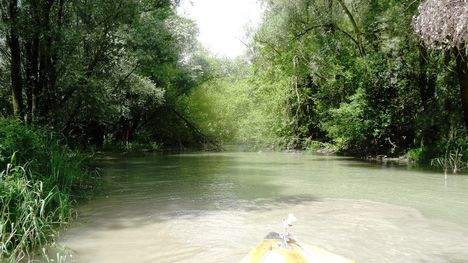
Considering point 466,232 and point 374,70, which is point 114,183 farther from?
point 374,70

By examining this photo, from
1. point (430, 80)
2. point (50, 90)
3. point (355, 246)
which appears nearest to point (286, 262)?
point (355, 246)

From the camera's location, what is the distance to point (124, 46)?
14477 mm

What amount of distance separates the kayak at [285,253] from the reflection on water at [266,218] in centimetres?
188

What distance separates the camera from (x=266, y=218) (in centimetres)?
748

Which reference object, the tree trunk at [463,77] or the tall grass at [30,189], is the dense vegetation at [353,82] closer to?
the tree trunk at [463,77]

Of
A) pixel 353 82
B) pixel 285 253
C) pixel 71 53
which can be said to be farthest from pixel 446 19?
pixel 353 82

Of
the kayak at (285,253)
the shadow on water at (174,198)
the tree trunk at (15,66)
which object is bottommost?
the shadow on water at (174,198)

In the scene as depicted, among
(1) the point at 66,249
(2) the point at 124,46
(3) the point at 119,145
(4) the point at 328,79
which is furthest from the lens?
(3) the point at 119,145

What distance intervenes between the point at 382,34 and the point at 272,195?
11735 mm

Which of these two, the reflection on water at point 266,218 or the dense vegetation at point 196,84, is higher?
the dense vegetation at point 196,84

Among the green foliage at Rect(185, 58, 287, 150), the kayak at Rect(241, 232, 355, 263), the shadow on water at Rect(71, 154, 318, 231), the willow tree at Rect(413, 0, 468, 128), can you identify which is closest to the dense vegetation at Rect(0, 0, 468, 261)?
the willow tree at Rect(413, 0, 468, 128)

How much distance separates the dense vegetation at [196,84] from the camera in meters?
7.66

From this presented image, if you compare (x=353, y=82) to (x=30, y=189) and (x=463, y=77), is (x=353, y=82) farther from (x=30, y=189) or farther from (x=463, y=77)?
(x=30, y=189)

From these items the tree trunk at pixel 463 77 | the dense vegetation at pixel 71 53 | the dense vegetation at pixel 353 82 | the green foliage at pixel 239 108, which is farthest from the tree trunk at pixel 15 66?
the green foliage at pixel 239 108
